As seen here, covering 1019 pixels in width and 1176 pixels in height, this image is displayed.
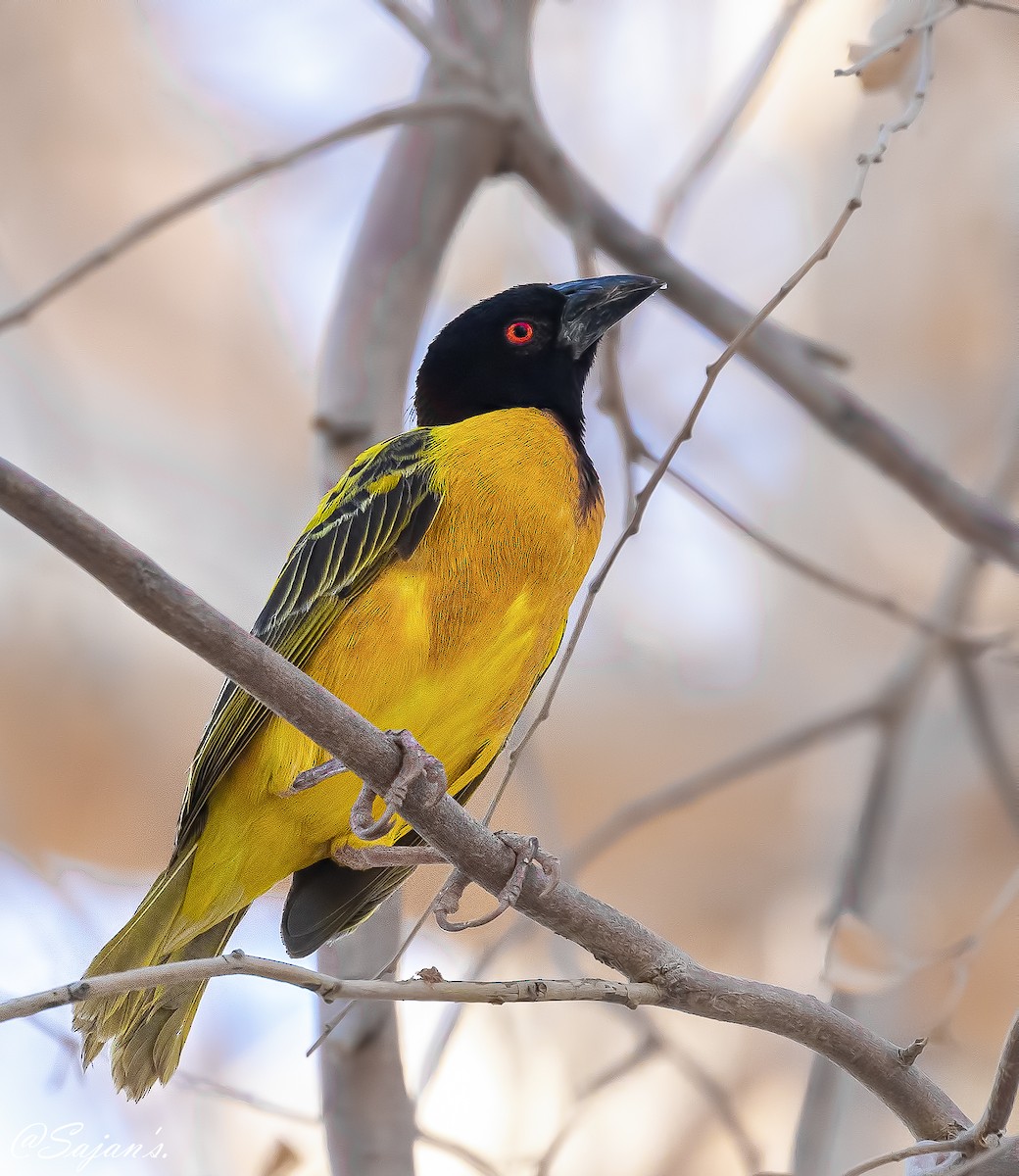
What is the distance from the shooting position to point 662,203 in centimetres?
417

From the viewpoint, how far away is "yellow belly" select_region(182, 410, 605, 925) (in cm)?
330

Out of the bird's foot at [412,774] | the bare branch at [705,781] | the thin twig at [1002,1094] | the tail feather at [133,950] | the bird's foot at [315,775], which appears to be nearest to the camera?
the thin twig at [1002,1094]

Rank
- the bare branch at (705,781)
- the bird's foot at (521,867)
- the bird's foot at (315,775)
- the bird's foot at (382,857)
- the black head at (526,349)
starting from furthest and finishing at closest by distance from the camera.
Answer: the black head at (526,349), the bare branch at (705,781), the bird's foot at (382,857), the bird's foot at (315,775), the bird's foot at (521,867)

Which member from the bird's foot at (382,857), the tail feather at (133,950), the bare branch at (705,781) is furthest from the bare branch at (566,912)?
the tail feather at (133,950)

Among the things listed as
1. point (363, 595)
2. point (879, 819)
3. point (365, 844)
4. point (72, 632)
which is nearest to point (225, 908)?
point (365, 844)

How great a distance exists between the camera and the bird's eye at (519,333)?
4281 millimetres

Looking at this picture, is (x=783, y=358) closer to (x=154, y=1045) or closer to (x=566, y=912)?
(x=566, y=912)

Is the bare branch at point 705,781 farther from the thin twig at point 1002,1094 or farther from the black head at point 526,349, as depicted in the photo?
the thin twig at point 1002,1094

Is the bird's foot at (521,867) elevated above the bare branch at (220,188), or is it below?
below

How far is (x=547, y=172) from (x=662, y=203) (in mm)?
420

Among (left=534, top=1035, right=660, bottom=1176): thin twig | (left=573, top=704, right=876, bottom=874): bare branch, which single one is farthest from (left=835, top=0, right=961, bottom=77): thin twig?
(left=534, top=1035, right=660, bottom=1176): thin twig

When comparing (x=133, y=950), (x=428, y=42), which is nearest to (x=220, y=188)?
(x=428, y=42)

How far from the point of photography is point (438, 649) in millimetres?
3299

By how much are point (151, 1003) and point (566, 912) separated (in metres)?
1.28
